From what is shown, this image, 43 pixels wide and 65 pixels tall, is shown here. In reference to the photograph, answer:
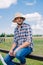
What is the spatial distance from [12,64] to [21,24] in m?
1.07

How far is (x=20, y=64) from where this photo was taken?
7.06 m

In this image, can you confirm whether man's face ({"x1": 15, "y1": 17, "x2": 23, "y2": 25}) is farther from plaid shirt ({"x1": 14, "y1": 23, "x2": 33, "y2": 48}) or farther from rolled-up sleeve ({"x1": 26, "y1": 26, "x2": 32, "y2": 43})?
rolled-up sleeve ({"x1": 26, "y1": 26, "x2": 32, "y2": 43})

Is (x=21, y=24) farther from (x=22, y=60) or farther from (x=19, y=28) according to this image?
(x=22, y=60)

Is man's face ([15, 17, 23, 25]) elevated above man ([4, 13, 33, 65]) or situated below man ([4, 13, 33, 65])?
above

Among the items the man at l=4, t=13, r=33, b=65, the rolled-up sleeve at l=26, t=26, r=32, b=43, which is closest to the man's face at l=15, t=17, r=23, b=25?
the man at l=4, t=13, r=33, b=65

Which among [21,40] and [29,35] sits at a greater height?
[29,35]

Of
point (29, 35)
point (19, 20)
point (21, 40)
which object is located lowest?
point (21, 40)

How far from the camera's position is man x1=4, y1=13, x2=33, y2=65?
6582 millimetres

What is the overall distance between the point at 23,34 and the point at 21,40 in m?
0.15

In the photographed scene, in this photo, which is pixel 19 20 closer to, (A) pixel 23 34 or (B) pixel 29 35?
(A) pixel 23 34

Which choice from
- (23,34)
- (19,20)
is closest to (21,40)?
(23,34)

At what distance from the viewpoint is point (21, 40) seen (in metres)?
6.73

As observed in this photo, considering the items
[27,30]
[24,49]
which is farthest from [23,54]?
[27,30]

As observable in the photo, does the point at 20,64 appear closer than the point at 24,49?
No
